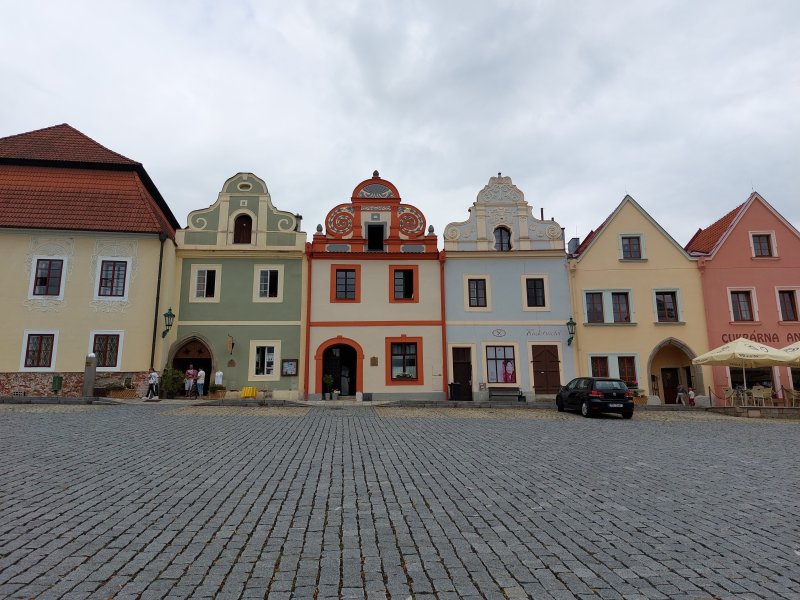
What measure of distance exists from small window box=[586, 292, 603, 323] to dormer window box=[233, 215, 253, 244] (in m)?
18.6

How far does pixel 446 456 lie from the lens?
8.71 m

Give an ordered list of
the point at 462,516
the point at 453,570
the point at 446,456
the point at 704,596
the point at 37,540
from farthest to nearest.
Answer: the point at 446,456, the point at 462,516, the point at 37,540, the point at 453,570, the point at 704,596

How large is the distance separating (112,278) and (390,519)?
23.8m

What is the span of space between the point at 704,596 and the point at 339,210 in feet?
A: 82.3

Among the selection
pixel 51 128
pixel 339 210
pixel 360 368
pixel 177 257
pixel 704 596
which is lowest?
pixel 704 596

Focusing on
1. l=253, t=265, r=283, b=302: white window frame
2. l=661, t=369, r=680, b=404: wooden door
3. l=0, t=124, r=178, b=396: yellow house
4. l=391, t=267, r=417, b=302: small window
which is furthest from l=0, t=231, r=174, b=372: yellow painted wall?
l=661, t=369, r=680, b=404: wooden door

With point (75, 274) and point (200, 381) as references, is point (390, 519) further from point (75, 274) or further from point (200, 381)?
point (75, 274)

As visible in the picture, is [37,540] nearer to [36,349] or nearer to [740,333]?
[36,349]

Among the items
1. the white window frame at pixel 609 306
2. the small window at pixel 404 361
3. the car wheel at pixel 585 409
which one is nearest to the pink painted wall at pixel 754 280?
the white window frame at pixel 609 306

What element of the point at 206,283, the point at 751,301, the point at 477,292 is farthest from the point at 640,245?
the point at 206,283

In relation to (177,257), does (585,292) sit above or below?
below

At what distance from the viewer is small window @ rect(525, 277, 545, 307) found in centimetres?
2622

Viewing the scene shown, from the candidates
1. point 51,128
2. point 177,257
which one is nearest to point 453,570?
point 177,257

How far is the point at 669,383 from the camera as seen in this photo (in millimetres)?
26875
